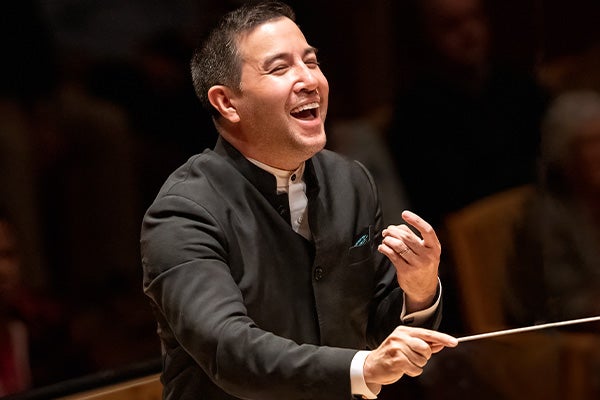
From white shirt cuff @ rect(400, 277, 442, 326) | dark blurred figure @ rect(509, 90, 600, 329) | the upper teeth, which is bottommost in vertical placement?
dark blurred figure @ rect(509, 90, 600, 329)

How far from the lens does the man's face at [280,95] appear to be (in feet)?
5.85

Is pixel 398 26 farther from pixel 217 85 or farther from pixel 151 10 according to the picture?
pixel 217 85

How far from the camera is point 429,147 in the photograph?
10.1ft

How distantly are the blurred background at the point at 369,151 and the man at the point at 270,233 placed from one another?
0.77m

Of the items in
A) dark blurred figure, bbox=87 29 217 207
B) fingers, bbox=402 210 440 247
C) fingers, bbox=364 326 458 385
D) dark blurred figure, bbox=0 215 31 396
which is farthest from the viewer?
dark blurred figure, bbox=87 29 217 207

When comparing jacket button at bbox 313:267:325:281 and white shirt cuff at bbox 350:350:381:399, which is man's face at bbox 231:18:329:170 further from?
white shirt cuff at bbox 350:350:381:399

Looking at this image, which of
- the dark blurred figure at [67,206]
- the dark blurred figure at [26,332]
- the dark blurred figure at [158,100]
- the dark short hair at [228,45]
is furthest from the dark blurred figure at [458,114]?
the dark short hair at [228,45]

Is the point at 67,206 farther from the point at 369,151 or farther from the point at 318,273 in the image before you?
the point at 318,273

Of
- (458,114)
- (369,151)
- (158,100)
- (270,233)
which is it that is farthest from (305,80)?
(458,114)

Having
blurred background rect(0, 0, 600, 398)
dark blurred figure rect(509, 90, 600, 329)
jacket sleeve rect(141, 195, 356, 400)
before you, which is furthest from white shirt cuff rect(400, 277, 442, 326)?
dark blurred figure rect(509, 90, 600, 329)

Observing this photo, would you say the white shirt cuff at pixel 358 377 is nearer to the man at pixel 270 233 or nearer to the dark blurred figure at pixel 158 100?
the man at pixel 270 233

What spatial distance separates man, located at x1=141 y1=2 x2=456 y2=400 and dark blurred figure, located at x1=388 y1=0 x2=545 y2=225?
3.78 feet

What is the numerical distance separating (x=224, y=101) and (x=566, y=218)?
1.54 m

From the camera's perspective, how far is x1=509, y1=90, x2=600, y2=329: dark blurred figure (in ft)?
10.1
